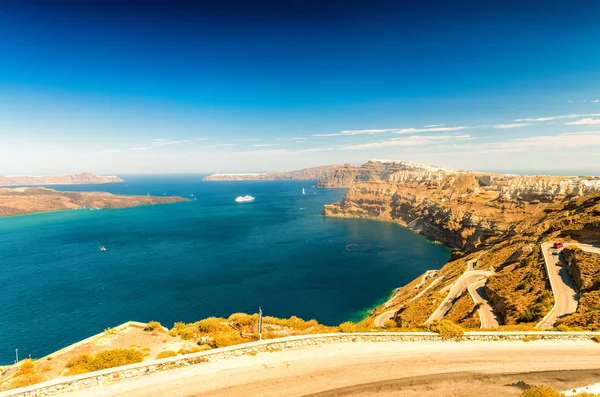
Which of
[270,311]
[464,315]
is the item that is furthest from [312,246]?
[464,315]

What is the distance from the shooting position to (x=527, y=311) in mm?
28859

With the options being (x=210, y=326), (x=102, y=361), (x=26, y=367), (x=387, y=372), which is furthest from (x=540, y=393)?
(x=26, y=367)

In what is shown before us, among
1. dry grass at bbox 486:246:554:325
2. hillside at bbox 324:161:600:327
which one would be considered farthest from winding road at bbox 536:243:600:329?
hillside at bbox 324:161:600:327

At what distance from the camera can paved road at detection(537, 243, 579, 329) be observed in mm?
26691

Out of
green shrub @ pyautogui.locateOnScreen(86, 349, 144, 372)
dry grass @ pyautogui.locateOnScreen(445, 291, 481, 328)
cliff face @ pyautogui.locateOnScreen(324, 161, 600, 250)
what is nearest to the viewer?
green shrub @ pyautogui.locateOnScreen(86, 349, 144, 372)

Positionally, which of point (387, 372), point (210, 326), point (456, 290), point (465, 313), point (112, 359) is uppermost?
point (112, 359)

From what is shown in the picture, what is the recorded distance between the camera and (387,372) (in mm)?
16891

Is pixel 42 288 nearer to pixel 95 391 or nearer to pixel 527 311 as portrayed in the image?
pixel 95 391

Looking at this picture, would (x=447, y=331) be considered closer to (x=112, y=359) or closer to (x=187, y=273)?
(x=112, y=359)

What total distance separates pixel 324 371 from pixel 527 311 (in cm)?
2540

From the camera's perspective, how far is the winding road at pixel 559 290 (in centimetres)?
2676

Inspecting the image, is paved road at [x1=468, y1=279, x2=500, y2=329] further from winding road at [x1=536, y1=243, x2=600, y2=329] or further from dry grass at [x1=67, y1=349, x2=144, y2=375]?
dry grass at [x1=67, y1=349, x2=144, y2=375]

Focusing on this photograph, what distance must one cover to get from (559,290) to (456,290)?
15.6 meters

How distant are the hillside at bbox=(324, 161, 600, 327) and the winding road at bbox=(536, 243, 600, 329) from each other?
30.3 inches
